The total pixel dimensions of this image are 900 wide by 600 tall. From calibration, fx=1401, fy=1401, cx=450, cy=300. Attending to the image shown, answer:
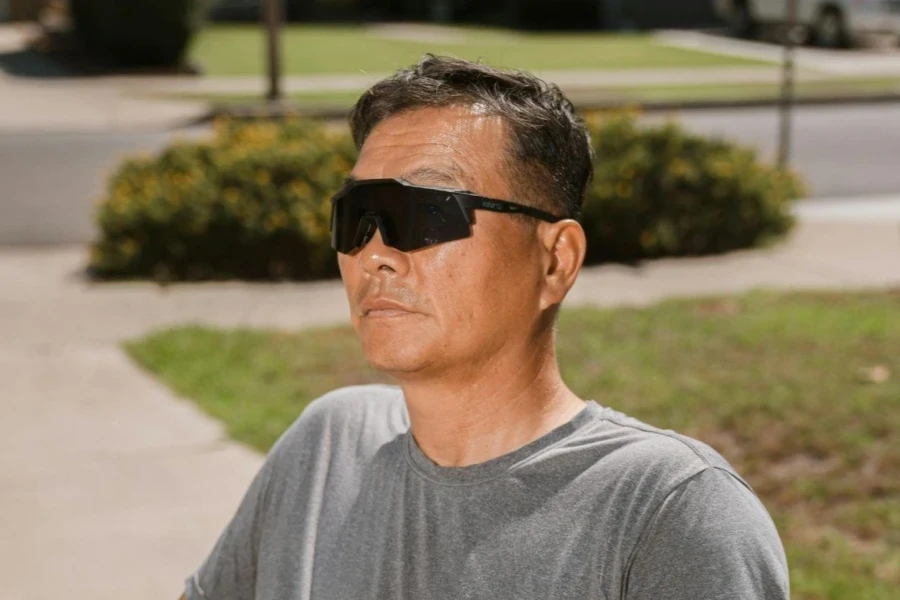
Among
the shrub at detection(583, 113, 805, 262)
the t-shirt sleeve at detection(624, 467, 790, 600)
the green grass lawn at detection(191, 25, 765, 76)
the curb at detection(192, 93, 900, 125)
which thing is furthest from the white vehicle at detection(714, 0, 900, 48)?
the t-shirt sleeve at detection(624, 467, 790, 600)

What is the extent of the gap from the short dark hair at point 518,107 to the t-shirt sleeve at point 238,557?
62 cm

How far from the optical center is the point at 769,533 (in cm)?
178

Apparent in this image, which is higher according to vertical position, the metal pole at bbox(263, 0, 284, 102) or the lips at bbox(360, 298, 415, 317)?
the lips at bbox(360, 298, 415, 317)

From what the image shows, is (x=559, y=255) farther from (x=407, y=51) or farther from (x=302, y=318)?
(x=407, y=51)

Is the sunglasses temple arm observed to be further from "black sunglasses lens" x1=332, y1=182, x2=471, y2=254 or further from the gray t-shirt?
the gray t-shirt

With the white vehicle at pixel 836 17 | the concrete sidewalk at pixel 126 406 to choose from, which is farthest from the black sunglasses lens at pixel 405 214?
the white vehicle at pixel 836 17

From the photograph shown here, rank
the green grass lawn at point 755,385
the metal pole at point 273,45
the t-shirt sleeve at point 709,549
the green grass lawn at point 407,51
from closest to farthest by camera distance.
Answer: the t-shirt sleeve at point 709,549 < the green grass lawn at point 755,385 < the metal pole at point 273,45 < the green grass lawn at point 407,51

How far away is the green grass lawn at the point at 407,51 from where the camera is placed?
23.5 m

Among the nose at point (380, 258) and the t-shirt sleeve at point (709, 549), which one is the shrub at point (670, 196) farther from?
the t-shirt sleeve at point (709, 549)

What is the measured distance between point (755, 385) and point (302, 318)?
9.09 feet

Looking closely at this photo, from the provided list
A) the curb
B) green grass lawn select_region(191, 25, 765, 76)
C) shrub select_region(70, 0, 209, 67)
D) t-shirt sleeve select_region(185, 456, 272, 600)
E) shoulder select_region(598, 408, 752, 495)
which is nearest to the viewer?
shoulder select_region(598, 408, 752, 495)

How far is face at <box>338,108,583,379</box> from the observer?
2059mm

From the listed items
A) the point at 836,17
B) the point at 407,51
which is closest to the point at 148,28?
the point at 407,51

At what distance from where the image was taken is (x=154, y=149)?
577 inches
